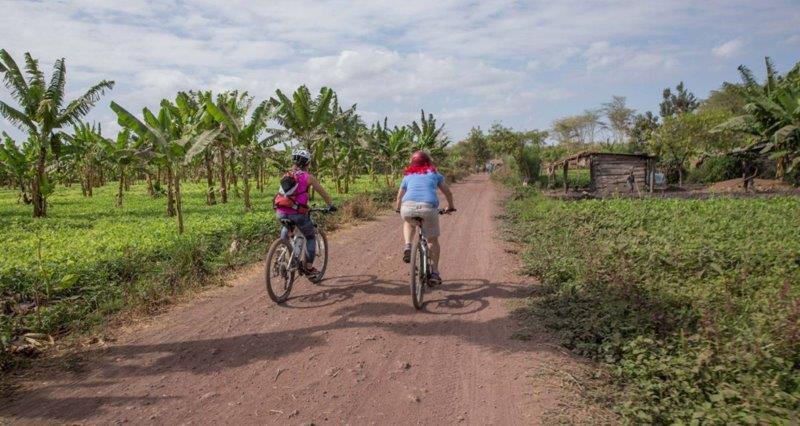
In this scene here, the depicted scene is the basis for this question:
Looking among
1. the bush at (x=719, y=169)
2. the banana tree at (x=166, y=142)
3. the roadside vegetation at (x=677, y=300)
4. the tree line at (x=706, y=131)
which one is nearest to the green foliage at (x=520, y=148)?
the tree line at (x=706, y=131)

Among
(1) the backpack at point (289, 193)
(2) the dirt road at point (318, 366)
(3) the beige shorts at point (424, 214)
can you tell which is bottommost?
(2) the dirt road at point (318, 366)

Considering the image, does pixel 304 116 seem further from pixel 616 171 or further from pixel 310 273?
pixel 616 171

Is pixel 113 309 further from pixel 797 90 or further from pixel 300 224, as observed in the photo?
pixel 797 90

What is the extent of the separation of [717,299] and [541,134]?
6979cm

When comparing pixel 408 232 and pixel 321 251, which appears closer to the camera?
pixel 408 232

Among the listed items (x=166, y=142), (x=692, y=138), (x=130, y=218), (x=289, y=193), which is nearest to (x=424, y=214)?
(x=289, y=193)

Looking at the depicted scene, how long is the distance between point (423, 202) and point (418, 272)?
2.77 feet

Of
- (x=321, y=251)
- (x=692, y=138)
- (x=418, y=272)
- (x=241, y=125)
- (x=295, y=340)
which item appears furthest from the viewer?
(x=692, y=138)

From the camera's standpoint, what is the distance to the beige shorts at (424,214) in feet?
18.9

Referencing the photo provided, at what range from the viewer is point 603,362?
Answer: 4.10m

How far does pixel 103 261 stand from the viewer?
25.0 ft

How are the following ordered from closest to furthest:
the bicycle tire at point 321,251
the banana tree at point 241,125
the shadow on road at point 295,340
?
the shadow on road at point 295,340 → the bicycle tire at point 321,251 → the banana tree at point 241,125

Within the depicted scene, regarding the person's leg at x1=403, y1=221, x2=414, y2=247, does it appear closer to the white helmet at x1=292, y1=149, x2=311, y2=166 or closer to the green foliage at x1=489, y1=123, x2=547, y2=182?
the white helmet at x1=292, y1=149, x2=311, y2=166

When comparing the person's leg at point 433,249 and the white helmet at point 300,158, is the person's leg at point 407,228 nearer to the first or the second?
the person's leg at point 433,249
